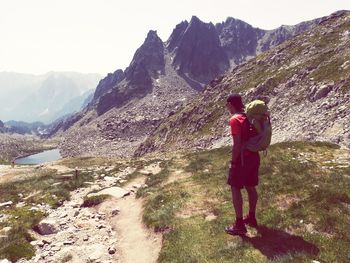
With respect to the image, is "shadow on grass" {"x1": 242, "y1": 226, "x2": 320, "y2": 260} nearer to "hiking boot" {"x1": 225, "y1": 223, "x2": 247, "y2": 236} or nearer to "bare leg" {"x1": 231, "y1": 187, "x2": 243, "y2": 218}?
"hiking boot" {"x1": 225, "y1": 223, "x2": 247, "y2": 236}

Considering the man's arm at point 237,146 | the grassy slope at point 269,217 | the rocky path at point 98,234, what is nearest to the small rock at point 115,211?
the rocky path at point 98,234

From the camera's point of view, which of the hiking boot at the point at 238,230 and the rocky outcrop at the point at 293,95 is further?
the rocky outcrop at the point at 293,95

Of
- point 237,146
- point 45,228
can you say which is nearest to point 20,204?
point 45,228

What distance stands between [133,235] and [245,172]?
704 cm

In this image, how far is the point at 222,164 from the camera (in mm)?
31172

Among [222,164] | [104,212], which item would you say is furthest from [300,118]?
[104,212]

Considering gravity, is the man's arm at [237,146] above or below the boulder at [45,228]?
above

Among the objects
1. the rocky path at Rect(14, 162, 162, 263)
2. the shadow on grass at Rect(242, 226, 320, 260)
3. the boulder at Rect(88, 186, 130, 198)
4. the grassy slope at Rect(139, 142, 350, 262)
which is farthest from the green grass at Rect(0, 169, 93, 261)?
the shadow on grass at Rect(242, 226, 320, 260)

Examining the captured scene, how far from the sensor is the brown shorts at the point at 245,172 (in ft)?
40.8

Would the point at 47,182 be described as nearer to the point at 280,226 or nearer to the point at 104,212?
the point at 104,212

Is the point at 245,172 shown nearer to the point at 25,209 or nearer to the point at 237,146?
the point at 237,146

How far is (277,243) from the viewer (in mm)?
11898

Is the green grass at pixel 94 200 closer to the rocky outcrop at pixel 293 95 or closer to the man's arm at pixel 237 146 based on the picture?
the rocky outcrop at pixel 293 95

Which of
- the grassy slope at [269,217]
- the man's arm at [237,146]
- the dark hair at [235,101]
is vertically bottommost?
the grassy slope at [269,217]
